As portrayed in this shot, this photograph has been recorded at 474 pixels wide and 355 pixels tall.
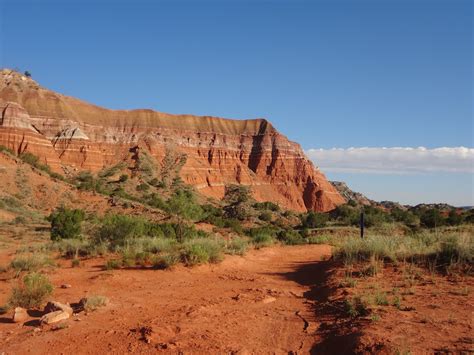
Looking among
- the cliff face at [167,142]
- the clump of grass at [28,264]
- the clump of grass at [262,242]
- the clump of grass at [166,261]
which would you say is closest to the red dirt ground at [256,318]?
the clump of grass at [166,261]

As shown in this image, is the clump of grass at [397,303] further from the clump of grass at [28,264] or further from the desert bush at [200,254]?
the clump of grass at [28,264]

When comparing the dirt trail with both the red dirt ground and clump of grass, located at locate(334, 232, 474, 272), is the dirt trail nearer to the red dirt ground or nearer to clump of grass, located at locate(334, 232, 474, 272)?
the red dirt ground

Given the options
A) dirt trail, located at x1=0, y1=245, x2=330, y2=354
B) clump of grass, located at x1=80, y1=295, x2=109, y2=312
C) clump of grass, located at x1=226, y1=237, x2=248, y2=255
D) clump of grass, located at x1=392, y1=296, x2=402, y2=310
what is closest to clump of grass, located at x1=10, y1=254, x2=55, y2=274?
dirt trail, located at x1=0, y1=245, x2=330, y2=354

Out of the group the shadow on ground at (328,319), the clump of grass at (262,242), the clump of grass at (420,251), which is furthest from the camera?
the clump of grass at (262,242)

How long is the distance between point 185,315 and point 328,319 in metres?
2.29

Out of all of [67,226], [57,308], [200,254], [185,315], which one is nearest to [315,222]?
[67,226]

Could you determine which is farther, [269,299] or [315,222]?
[315,222]

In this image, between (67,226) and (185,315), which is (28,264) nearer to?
(185,315)

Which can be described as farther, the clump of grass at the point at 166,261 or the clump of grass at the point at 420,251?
the clump of grass at the point at 166,261

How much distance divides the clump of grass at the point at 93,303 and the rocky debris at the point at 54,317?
0.42 meters

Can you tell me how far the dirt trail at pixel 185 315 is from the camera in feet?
17.3

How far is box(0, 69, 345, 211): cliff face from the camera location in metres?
65.1

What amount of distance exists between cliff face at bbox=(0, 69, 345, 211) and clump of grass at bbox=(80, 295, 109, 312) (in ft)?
195

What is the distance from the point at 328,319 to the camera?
6.09 meters
